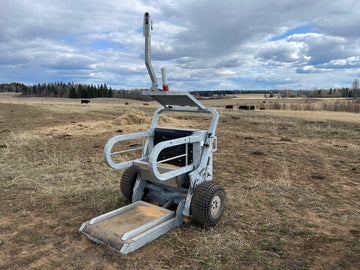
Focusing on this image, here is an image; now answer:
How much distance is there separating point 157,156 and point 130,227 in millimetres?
1089

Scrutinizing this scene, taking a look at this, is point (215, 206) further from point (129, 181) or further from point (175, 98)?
point (175, 98)

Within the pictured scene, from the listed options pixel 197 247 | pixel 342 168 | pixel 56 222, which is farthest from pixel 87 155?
pixel 342 168

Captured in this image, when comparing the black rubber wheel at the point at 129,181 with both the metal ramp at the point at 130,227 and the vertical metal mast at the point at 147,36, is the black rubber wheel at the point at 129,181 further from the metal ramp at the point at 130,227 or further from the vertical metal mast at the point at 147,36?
the vertical metal mast at the point at 147,36

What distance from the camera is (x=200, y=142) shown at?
421 cm

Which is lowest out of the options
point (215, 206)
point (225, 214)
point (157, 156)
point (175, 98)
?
point (225, 214)

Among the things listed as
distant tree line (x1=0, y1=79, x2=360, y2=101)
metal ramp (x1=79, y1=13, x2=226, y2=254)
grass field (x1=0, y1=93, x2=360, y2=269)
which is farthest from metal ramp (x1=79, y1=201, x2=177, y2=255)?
distant tree line (x1=0, y1=79, x2=360, y2=101)

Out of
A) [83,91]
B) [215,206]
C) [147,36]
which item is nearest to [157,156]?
[215,206]

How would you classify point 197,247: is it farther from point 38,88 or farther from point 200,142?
point 38,88

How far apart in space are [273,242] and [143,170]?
223 cm

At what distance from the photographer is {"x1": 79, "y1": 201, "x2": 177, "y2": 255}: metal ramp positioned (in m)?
3.41

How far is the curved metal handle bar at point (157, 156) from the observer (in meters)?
3.30

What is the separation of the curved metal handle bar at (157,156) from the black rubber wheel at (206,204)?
38cm

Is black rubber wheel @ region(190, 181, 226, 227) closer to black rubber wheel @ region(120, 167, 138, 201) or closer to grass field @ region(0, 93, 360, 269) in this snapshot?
grass field @ region(0, 93, 360, 269)

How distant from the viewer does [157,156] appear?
3609 mm
